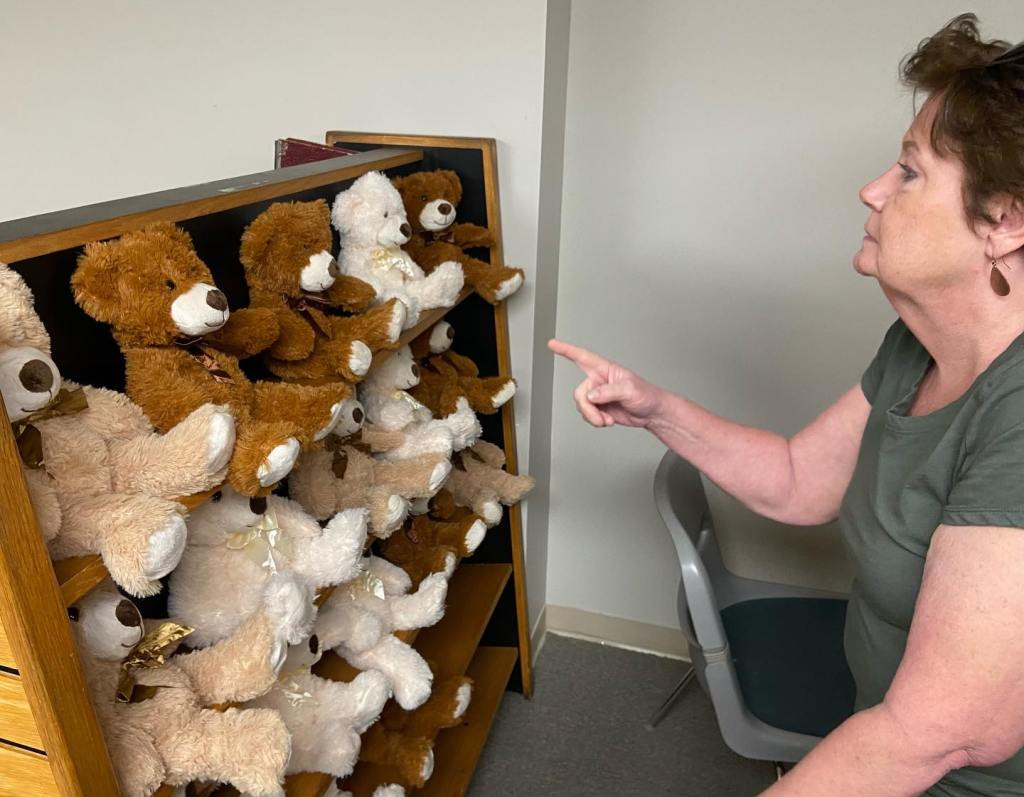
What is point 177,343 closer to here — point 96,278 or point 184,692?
point 96,278

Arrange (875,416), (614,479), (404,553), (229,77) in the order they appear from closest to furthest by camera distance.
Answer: (875,416) → (404,553) → (229,77) → (614,479)

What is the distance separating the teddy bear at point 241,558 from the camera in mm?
941

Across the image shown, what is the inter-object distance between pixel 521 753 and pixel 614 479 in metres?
0.67

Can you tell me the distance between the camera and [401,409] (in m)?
1.30

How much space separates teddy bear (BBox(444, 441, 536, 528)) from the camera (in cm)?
156

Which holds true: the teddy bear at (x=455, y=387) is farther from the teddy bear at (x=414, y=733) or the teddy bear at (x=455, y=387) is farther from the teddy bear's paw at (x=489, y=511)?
the teddy bear at (x=414, y=733)

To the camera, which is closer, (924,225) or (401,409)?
(924,225)

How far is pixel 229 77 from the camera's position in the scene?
164cm

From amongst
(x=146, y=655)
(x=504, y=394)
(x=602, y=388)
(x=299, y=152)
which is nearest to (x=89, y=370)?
(x=146, y=655)

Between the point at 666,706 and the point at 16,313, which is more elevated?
the point at 16,313

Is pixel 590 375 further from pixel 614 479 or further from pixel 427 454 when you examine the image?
pixel 614 479

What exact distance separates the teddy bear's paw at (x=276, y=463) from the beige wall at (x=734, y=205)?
3.68 feet

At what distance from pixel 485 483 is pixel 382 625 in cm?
46

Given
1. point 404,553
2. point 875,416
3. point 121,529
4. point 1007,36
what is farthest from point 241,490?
point 1007,36
